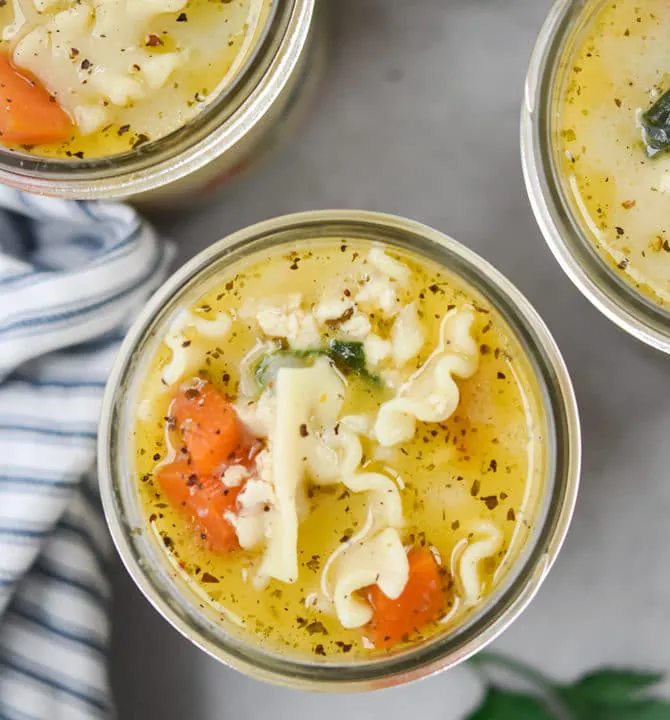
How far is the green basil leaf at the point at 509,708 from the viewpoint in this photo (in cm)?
119

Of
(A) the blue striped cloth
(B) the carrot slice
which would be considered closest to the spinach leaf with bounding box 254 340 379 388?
(A) the blue striped cloth

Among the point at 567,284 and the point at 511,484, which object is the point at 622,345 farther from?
the point at 511,484

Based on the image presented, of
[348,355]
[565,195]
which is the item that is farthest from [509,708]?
[565,195]

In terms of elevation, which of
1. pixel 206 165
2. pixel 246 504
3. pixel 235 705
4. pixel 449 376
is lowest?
pixel 235 705

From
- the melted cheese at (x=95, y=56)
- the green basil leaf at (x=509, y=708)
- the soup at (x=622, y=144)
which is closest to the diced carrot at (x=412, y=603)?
the green basil leaf at (x=509, y=708)

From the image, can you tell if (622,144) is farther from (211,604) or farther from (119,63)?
(211,604)

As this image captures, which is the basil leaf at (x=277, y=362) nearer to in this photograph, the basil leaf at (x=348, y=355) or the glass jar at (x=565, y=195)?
the basil leaf at (x=348, y=355)

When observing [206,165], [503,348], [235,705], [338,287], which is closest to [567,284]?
[503,348]

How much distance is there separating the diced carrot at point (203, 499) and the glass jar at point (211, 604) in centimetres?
5

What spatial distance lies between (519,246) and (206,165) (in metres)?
0.39

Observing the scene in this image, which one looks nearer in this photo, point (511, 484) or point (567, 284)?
point (511, 484)

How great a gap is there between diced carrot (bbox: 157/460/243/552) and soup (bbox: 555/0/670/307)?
47 cm

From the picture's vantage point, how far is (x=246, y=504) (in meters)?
0.98

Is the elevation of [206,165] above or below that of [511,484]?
above
